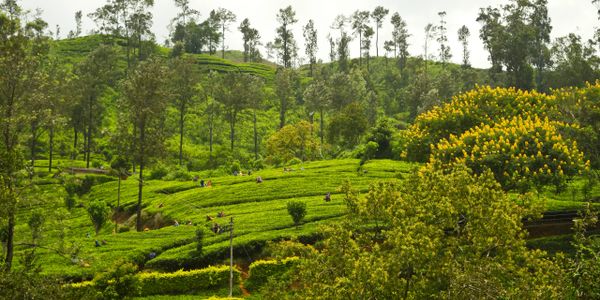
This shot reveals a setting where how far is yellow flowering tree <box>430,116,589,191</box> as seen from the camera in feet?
91.8

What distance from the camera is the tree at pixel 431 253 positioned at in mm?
14922

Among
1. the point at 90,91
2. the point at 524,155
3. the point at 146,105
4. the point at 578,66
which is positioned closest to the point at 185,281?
the point at 146,105

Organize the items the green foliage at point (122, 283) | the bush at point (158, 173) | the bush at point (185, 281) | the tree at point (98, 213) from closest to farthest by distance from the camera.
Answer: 1. the green foliage at point (122, 283)
2. the bush at point (185, 281)
3. the tree at point (98, 213)
4. the bush at point (158, 173)

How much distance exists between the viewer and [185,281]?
99.0 ft

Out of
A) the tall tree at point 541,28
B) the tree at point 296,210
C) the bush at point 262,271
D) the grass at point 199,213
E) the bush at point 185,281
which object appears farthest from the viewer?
the tall tree at point 541,28

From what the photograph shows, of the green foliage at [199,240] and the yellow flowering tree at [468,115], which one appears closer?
the green foliage at [199,240]

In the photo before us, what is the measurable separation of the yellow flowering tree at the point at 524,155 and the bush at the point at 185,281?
553 inches

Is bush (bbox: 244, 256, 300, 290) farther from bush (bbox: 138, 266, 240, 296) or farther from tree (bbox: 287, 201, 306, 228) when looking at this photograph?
tree (bbox: 287, 201, 306, 228)

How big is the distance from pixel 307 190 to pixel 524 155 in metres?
21.6

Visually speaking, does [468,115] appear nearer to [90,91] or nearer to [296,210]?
[296,210]

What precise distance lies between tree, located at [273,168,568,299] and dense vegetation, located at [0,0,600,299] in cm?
7

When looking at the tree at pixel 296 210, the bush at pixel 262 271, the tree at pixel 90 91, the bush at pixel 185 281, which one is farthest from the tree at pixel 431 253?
the tree at pixel 90 91

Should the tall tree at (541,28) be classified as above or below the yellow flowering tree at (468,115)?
above

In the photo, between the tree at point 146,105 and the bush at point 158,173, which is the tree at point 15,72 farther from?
the bush at point 158,173
